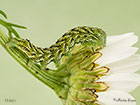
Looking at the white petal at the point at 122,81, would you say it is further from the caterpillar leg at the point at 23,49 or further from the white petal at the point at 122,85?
the caterpillar leg at the point at 23,49

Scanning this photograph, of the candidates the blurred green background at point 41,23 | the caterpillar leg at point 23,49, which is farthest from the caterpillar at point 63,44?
the blurred green background at point 41,23

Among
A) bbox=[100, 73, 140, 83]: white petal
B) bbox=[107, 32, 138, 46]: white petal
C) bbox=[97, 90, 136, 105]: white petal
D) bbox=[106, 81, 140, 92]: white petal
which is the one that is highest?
bbox=[107, 32, 138, 46]: white petal

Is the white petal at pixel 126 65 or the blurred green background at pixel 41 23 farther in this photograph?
the blurred green background at pixel 41 23

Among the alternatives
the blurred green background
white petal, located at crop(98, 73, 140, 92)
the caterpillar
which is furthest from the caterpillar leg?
the blurred green background

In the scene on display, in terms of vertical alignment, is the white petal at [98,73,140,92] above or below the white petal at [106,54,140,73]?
below

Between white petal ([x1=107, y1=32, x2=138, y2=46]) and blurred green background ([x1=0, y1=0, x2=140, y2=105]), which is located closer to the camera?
white petal ([x1=107, y1=32, x2=138, y2=46])

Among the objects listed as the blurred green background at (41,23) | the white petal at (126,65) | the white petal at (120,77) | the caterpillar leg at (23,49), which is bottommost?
the white petal at (120,77)

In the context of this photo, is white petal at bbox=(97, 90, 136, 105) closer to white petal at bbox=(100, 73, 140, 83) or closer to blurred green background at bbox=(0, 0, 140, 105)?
white petal at bbox=(100, 73, 140, 83)

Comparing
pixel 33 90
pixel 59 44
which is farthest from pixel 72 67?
pixel 33 90

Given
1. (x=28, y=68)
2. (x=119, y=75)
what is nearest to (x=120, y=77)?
(x=119, y=75)
